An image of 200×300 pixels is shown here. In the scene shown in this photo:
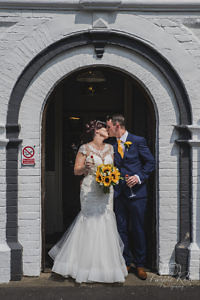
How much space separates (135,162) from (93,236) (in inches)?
47.5

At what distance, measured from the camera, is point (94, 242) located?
498cm

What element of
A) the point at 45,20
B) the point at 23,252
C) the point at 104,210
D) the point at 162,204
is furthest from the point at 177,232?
the point at 45,20

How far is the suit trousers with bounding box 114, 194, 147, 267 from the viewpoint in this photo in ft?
17.5

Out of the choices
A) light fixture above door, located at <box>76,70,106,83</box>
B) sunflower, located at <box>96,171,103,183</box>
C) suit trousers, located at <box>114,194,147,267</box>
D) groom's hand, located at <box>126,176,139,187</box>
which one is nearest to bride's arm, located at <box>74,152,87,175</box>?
sunflower, located at <box>96,171,103,183</box>

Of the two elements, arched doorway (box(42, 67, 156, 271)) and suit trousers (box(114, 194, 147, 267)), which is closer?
suit trousers (box(114, 194, 147, 267))

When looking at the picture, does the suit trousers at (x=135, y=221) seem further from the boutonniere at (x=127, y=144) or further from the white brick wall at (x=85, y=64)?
the boutonniere at (x=127, y=144)

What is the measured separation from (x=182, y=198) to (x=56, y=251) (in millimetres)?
2001

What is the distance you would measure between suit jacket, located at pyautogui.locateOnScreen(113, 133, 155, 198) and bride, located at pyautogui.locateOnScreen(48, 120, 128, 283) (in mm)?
234

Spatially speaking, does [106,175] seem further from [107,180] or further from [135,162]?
[135,162]

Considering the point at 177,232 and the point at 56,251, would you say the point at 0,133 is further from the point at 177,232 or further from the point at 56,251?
the point at 177,232

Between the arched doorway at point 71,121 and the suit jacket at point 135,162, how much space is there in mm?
1399

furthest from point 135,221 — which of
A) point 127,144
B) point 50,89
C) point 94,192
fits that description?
point 50,89

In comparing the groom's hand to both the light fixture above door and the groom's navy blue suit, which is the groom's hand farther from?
the light fixture above door

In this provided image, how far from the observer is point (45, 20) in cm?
512
